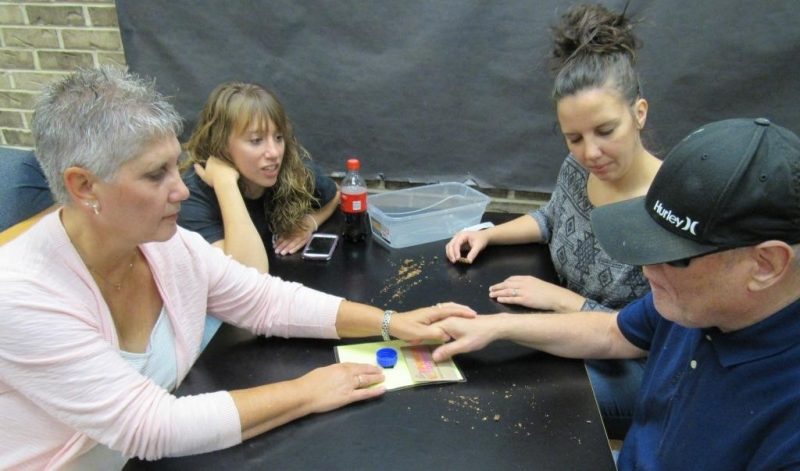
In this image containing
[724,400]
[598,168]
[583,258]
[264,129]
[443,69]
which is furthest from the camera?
[443,69]

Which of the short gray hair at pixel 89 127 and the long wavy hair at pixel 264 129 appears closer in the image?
the short gray hair at pixel 89 127

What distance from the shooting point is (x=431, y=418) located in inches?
43.7

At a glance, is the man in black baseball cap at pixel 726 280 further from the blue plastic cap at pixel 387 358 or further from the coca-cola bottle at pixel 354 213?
the coca-cola bottle at pixel 354 213

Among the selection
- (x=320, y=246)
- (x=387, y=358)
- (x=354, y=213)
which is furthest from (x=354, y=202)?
(x=387, y=358)

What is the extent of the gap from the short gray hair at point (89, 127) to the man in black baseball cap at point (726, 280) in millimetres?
908

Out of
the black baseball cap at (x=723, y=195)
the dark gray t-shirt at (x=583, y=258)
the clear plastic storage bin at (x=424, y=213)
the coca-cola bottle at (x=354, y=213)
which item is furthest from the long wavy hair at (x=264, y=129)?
the black baseball cap at (x=723, y=195)

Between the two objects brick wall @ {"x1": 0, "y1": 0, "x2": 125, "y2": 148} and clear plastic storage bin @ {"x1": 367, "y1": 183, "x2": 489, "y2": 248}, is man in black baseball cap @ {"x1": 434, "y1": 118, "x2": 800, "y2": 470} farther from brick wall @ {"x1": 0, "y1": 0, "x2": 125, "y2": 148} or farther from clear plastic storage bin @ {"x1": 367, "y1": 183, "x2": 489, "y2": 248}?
brick wall @ {"x1": 0, "y1": 0, "x2": 125, "y2": 148}

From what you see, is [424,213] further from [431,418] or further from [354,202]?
[431,418]

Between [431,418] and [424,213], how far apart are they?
3.50 ft

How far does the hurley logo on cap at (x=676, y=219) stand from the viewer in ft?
2.64

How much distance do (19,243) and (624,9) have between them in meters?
2.17

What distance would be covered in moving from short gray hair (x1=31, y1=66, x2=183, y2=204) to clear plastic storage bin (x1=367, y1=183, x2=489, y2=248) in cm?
101

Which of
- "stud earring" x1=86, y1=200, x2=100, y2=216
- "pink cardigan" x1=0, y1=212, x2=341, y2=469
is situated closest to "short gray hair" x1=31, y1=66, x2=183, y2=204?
"stud earring" x1=86, y1=200, x2=100, y2=216

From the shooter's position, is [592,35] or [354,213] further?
[354,213]
